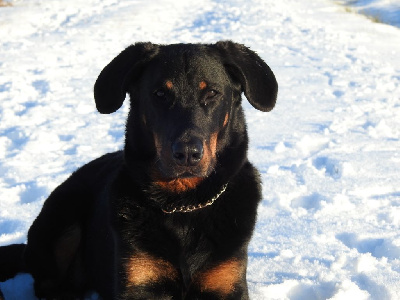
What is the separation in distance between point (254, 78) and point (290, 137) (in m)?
3.27

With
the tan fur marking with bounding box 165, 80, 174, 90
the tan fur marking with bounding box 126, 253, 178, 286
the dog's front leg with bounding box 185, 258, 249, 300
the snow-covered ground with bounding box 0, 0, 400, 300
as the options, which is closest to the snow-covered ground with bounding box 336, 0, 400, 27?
the snow-covered ground with bounding box 0, 0, 400, 300

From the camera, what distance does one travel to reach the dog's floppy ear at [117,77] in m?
3.04

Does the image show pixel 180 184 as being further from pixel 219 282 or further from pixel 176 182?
pixel 219 282

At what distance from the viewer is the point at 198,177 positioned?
9.99 ft

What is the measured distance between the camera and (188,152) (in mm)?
2773

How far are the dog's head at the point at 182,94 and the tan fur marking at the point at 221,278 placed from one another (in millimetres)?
470

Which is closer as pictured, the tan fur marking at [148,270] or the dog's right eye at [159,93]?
the tan fur marking at [148,270]

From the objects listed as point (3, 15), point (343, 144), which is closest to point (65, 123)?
point (343, 144)

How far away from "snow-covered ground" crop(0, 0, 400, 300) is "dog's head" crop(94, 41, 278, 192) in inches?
41.4

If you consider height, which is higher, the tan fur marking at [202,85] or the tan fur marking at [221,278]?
the tan fur marking at [202,85]

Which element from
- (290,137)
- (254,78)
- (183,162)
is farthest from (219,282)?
(290,137)

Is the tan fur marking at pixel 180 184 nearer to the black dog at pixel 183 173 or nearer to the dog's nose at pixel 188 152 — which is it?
the black dog at pixel 183 173

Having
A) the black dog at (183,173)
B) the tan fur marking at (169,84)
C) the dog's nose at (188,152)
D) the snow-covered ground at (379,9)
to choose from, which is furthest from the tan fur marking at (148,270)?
the snow-covered ground at (379,9)

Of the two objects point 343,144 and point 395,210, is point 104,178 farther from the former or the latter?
point 343,144
